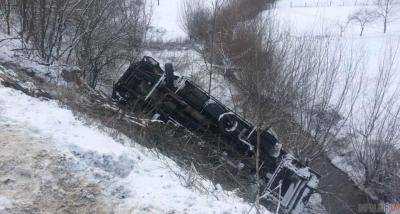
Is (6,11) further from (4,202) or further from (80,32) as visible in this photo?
(4,202)

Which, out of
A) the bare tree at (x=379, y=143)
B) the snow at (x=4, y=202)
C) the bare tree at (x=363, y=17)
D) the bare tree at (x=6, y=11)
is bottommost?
the bare tree at (x=379, y=143)

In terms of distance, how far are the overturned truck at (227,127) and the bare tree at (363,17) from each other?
18.2 meters

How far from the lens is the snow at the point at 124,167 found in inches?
202

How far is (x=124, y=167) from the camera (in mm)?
5570

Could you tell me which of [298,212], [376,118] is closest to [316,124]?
[376,118]

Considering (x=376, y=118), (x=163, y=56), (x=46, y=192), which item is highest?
(x=46, y=192)

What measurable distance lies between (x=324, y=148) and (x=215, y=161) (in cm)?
651

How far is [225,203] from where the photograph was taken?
538 cm

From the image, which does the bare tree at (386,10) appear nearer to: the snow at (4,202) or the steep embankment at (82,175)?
the steep embankment at (82,175)

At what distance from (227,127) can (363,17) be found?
66.4ft

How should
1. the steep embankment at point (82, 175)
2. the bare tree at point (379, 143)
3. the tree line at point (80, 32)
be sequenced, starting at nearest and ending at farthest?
the steep embankment at point (82, 175) < the tree line at point (80, 32) < the bare tree at point (379, 143)

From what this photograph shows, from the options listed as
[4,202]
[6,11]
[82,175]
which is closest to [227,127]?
[6,11]

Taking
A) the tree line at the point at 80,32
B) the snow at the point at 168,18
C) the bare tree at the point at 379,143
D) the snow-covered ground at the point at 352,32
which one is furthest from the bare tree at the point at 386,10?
the tree line at the point at 80,32

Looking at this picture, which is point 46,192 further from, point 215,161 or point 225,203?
point 215,161
